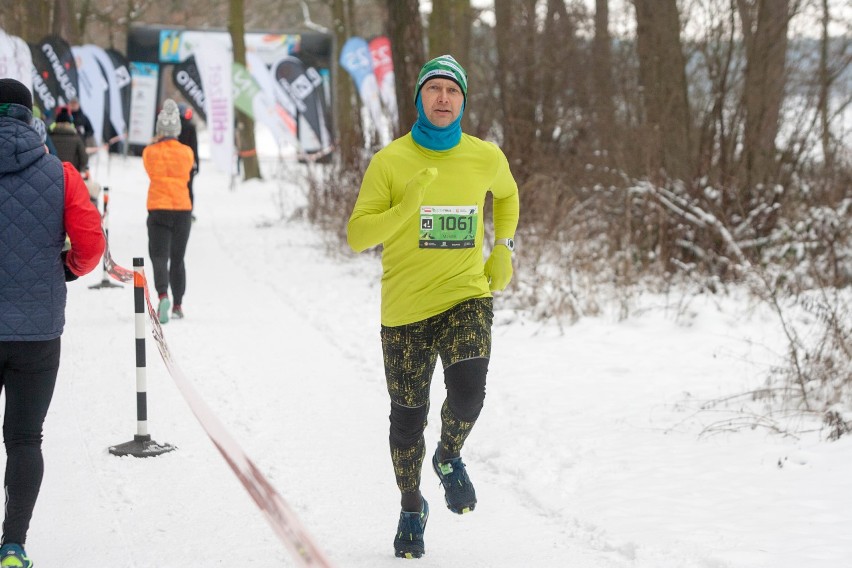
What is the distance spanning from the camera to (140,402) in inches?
229

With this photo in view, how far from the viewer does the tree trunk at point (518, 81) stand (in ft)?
46.1

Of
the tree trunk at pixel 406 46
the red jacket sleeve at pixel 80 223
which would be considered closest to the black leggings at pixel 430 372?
the red jacket sleeve at pixel 80 223

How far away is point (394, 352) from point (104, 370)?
4.40 meters

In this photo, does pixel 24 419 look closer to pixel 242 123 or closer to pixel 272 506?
pixel 272 506

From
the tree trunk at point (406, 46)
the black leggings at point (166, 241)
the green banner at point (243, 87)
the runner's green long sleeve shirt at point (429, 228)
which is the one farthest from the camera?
the green banner at point (243, 87)

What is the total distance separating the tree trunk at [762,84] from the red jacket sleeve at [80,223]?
8.01 metres

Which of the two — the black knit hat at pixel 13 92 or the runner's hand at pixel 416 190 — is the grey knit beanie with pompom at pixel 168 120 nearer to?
the black knit hat at pixel 13 92

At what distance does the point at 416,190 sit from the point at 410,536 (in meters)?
1.44

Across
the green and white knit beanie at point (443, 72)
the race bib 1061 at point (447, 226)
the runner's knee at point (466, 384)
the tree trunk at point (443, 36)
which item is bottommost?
the runner's knee at point (466, 384)

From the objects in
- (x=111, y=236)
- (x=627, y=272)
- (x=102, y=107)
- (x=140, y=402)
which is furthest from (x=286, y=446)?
(x=102, y=107)

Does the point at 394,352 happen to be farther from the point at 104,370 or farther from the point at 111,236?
the point at 111,236

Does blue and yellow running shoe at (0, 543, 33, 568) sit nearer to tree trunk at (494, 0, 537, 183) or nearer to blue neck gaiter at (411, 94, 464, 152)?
blue neck gaiter at (411, 94, 464, 152)

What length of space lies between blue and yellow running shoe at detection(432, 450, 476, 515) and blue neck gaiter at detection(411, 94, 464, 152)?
1253mm

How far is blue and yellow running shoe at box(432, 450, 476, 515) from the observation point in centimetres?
417
